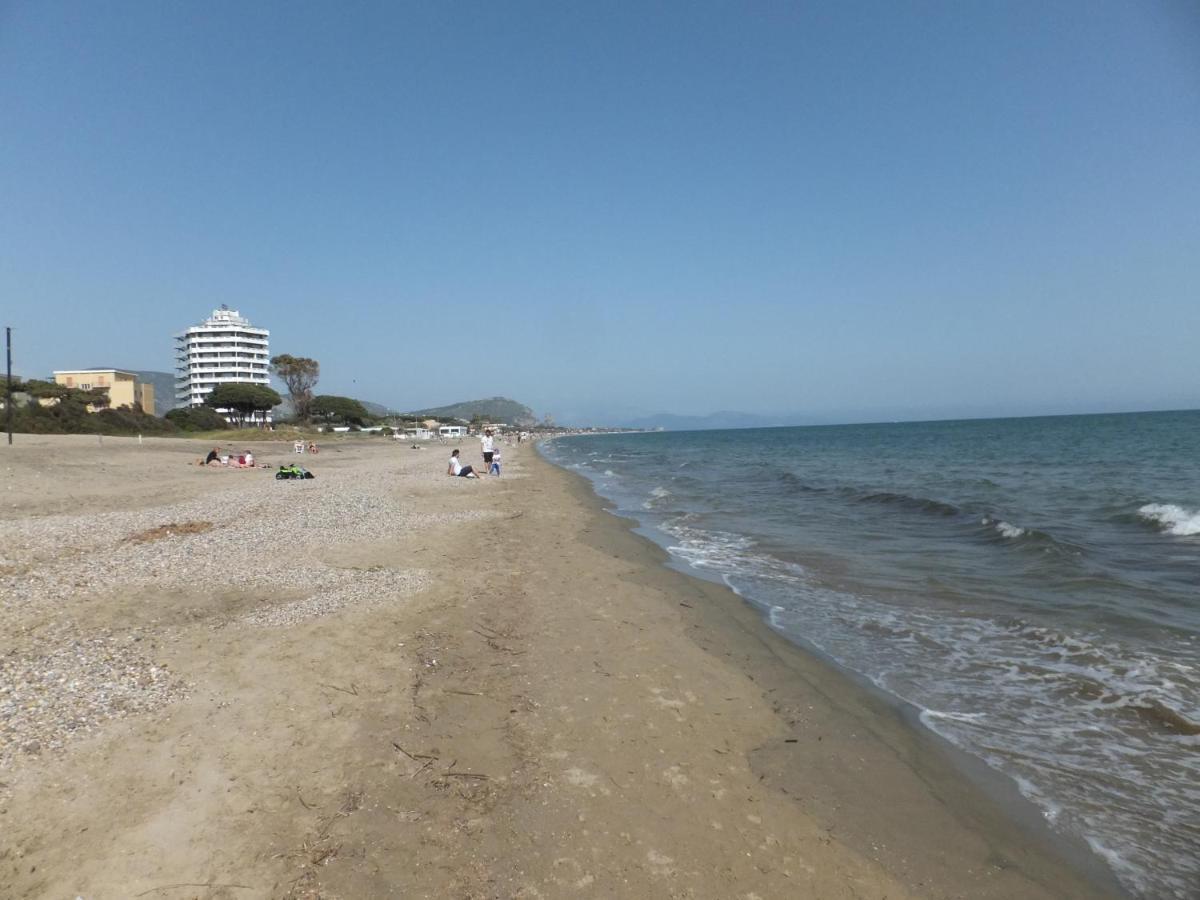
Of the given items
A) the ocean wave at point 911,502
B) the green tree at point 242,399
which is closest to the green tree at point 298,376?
the green tree at point 242,399

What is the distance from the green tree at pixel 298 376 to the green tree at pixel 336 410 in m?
13.5

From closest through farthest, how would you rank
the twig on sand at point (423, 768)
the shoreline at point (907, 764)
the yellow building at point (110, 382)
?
1. the shoreline at point (907, 764)
2. the twig on sand at point (423, 768)
3. the yellow building at point (110, 382)

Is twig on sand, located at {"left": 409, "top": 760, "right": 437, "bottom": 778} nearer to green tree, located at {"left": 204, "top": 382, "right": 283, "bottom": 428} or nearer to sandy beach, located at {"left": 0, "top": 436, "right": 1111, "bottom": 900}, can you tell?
sandy beach, located at {"left": 0, "top": 436, "right": 1111, "bottom": 900}

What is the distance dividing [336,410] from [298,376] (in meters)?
18.5

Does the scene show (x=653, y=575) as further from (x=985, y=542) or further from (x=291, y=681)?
(x=985, y=542)

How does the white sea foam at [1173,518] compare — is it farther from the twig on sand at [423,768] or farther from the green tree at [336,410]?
the green tree at [336,410]

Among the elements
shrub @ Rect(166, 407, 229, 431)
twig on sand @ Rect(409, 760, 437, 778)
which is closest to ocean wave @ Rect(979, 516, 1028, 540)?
twig on sand @ Rect(409, 760, 437, 778)

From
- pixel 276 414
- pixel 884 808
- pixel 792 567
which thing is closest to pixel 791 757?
pixel 884 808

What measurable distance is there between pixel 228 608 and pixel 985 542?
14869mm

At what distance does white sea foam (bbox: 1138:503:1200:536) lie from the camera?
14070mm

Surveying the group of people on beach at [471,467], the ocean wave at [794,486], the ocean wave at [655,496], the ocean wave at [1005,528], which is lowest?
the ocean wave at [655,496]

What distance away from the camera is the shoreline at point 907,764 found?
374cm

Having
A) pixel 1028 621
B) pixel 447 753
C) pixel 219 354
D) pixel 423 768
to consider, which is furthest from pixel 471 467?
pixel 219 354

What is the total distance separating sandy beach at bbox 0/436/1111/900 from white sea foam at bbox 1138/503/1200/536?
13.0 m
